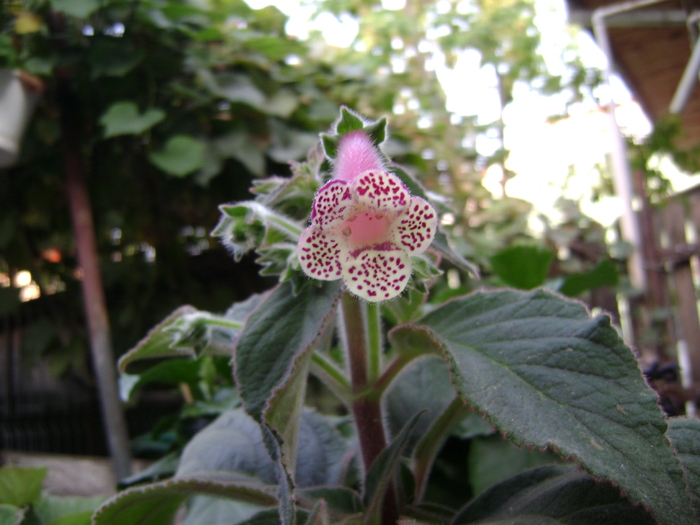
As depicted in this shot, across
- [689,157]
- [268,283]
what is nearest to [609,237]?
[689,157]

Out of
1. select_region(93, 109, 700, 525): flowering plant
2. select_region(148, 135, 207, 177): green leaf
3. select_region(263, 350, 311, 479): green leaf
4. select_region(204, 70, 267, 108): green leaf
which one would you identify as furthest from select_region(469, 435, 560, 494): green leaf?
select_region(204, 70, 267, 108): green leaf

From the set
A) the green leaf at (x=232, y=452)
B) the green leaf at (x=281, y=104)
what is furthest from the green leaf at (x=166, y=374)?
the green leaf at (x=281, y=104)

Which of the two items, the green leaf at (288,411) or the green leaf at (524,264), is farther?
the green leaf at (524,264)

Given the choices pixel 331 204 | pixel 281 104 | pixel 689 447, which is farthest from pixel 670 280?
pixel 331 204

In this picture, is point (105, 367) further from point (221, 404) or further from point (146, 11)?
point (146, 11)

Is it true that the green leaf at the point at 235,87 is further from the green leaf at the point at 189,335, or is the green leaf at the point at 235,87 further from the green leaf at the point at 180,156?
the green leaf at the point at 189,335

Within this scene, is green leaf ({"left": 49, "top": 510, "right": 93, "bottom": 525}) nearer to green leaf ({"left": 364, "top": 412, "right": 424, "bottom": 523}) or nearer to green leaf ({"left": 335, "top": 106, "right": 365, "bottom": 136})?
green leaf ({"left": 364, "top": 412, "right": 424, "bottom": 523})
